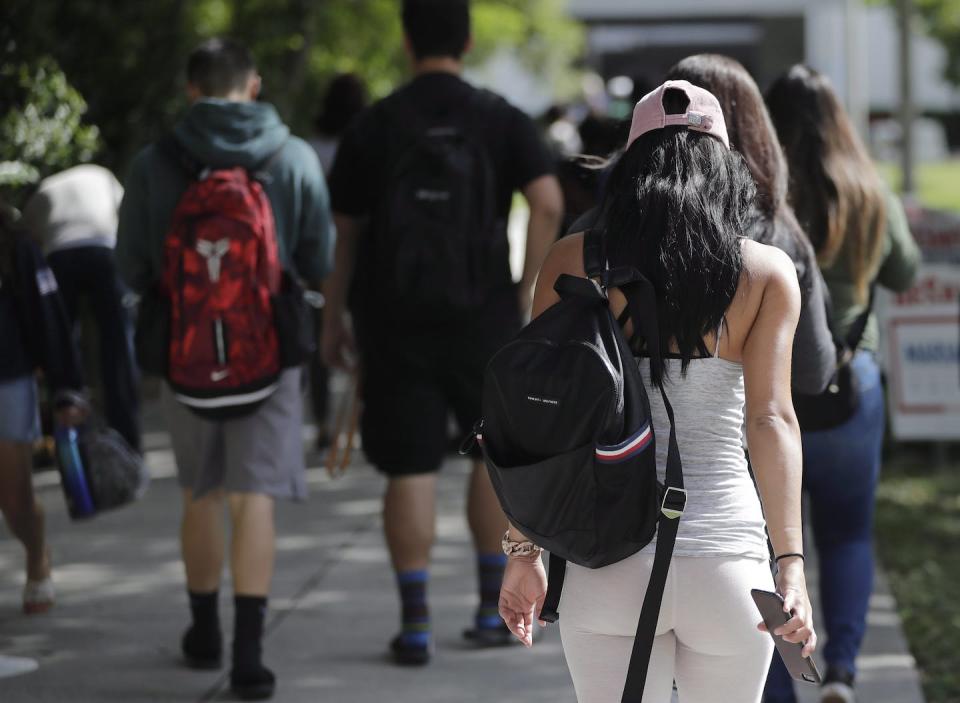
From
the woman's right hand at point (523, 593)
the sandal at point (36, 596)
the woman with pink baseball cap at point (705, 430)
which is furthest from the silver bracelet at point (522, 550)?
the sandal at point (36, 596)

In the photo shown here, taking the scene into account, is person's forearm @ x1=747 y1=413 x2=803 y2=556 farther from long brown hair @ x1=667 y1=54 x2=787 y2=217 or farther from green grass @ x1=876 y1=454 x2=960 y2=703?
green grass @ x1=876 y1=454 x2=960 y2=703

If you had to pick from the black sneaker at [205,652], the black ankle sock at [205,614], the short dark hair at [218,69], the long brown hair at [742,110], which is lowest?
the black sneaker at [205,652]

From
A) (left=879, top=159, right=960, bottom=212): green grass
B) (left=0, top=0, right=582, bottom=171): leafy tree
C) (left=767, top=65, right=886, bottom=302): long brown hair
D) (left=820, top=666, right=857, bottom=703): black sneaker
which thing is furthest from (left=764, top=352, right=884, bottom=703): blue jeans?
(left=879, top=159, right=960, bottom=212): green grass

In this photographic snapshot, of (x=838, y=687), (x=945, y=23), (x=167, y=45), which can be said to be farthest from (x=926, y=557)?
(x=945, y=23)

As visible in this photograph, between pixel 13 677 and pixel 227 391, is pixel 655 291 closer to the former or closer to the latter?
pixel 227 391

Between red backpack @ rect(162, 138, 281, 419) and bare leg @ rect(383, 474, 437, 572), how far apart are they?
27.0 inches

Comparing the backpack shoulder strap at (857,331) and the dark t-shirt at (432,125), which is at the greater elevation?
the dark t-shirt at (432,125)

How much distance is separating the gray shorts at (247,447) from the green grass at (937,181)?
24897 mm

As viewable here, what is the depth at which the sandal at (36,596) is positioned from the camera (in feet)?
18.7

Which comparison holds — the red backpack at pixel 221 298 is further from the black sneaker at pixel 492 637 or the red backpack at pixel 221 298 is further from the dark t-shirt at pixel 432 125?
the black sneaker at pixel 492 637

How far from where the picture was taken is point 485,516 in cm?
525

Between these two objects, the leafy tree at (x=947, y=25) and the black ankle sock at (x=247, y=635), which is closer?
the black ankle sock at (x=247, y=635)

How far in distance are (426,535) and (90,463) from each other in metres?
1.16

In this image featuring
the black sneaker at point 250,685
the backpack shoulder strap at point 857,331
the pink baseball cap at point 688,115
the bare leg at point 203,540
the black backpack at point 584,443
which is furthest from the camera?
the bare leg at point 203,540
